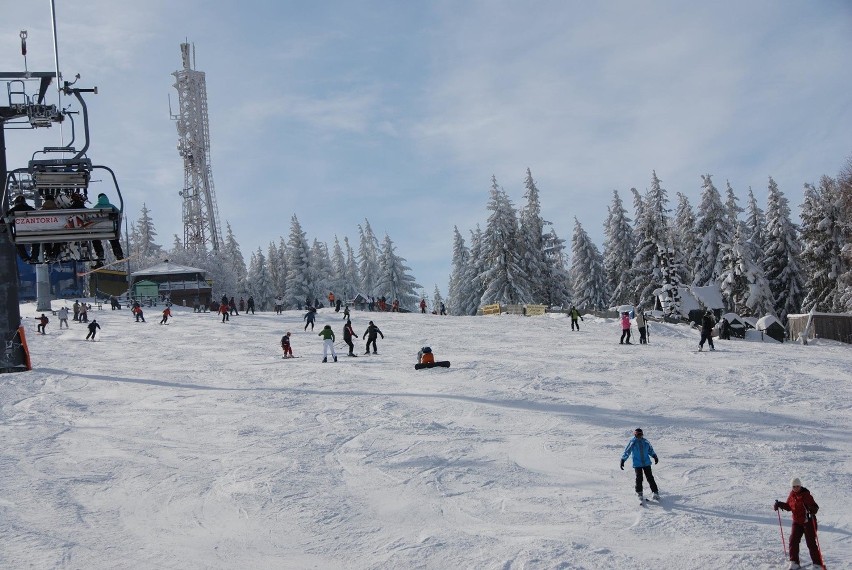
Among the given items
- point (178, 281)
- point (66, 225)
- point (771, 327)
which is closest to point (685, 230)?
point (771, 327)

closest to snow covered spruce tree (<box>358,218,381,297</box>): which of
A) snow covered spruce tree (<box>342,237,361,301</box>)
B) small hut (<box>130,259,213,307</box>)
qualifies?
snow covered spruce tree (<box>342,237,361,301</box>)

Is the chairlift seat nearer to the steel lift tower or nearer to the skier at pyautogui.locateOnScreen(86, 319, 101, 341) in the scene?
the skier at pyautogui.locateOnScreen(86, 319, 101, 341)

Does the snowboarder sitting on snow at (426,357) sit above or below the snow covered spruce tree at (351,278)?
below

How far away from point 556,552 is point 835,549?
379 cm

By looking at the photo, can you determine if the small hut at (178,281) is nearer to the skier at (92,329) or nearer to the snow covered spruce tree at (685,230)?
the skier at (92,329)

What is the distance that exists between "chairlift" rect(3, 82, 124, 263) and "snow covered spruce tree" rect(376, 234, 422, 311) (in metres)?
69.6

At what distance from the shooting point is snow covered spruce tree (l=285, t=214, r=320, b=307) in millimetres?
76938

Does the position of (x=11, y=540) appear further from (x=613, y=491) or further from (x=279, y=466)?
(x=613, y=491)

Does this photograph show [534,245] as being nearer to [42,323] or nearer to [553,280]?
[553,280]

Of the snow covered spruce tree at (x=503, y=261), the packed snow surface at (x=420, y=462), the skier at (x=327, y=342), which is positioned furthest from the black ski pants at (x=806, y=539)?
the snow covered spruce tree at (x=503, y=261)

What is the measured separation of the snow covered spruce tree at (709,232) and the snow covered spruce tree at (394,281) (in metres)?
32.4

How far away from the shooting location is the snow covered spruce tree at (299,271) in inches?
3029

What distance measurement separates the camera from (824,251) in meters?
50.1

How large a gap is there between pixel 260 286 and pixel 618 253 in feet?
168
